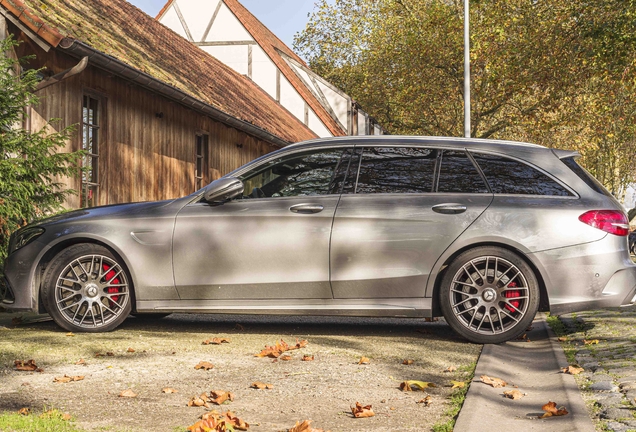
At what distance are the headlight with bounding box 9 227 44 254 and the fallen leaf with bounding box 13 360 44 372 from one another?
6.19 ft

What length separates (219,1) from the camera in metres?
32.2

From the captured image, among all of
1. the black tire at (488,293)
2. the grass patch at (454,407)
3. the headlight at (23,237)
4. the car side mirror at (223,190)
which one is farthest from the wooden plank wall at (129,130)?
the grass patch at (454,407)

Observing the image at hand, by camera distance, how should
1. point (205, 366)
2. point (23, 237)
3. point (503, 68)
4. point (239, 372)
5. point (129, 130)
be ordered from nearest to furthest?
point (239, 372) < point (205, 366) < point (23, 237) < point (129, 130) < point (503, 68)

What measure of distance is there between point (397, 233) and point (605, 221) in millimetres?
1709

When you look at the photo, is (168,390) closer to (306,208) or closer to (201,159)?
(306,208)

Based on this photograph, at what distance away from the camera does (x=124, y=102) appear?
14.6 m

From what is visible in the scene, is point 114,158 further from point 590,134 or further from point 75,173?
point 590,134

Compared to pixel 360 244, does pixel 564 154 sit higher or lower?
higher

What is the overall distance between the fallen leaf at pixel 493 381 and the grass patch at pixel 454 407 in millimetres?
102

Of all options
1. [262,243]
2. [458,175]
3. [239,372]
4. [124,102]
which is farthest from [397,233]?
[124,102]

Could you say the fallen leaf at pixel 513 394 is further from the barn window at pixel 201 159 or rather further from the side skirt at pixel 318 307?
the barn window at pixel 201 159

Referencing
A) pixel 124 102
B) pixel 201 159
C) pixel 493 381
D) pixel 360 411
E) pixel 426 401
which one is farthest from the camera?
pixel 201 159

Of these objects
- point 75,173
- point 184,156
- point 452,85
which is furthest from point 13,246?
point 452,85

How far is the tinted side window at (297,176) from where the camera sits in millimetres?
Answer: 7355
